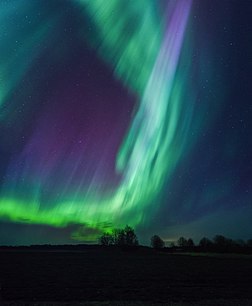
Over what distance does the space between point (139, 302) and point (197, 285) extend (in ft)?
36.8

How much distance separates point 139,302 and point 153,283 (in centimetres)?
1141

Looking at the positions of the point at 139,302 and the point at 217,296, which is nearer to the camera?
the point at 139,302

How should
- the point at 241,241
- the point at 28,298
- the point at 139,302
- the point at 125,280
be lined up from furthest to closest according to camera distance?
1. the point at 241,241
2. the point at 125,280
3. the point at 28,298
4. the point at 139,302

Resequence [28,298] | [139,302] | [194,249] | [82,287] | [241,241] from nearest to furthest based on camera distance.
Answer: [139,302], [28,298], [82,287], [194,249], [241,241]

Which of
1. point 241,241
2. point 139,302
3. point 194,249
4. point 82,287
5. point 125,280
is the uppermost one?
point 241,241

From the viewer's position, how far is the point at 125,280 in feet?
125

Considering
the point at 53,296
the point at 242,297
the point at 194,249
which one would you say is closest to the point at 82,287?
the point at 53,296

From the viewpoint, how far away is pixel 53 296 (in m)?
27.7

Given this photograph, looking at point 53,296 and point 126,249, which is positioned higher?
point 126,249

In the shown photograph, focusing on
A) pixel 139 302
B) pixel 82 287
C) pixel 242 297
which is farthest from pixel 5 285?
pixel 242 297

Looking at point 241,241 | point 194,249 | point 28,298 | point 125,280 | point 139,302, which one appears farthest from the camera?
point 241,241

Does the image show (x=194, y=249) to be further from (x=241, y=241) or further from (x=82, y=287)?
(x=82, y=287)

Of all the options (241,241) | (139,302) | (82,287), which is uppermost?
(241,241)

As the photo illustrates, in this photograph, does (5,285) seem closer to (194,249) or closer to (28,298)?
(28,298)
